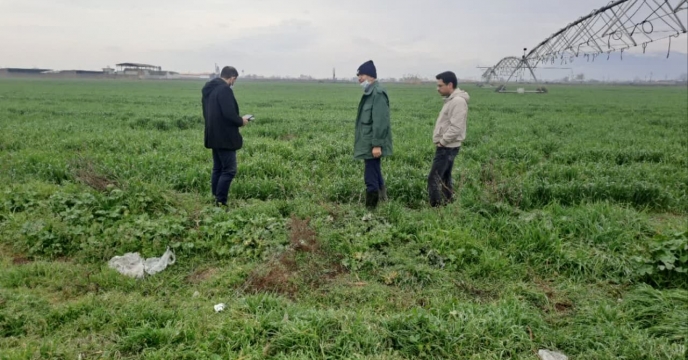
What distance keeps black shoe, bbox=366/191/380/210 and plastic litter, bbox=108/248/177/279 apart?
2.83 metres

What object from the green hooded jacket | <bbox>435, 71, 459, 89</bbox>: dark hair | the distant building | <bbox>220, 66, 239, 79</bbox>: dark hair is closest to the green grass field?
the green hooded jacket

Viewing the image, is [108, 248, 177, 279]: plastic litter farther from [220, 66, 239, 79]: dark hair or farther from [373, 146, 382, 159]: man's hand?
[373, 146, 382, 159]: man's hand

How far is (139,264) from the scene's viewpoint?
176 inches

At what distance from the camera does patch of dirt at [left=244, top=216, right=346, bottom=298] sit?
4078 millimetres

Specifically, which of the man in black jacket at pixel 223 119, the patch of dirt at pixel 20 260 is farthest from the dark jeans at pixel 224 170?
the patch of dirt at pixel 20 260

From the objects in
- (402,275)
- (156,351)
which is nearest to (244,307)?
(156,351)

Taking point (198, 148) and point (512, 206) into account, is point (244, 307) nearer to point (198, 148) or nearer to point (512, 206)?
point (512, 206)

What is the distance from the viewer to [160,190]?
19.6 feet

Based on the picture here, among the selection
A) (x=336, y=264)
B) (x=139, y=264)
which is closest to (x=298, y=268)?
(x=336, y=264)

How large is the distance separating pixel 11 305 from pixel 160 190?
8.59ft

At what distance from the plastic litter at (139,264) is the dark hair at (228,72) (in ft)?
8.61

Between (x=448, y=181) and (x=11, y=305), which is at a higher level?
(x=448, y=181)

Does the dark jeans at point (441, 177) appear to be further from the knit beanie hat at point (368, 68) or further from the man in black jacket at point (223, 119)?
the man in black jacket at point (223, 119)

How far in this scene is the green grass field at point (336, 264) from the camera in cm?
316
